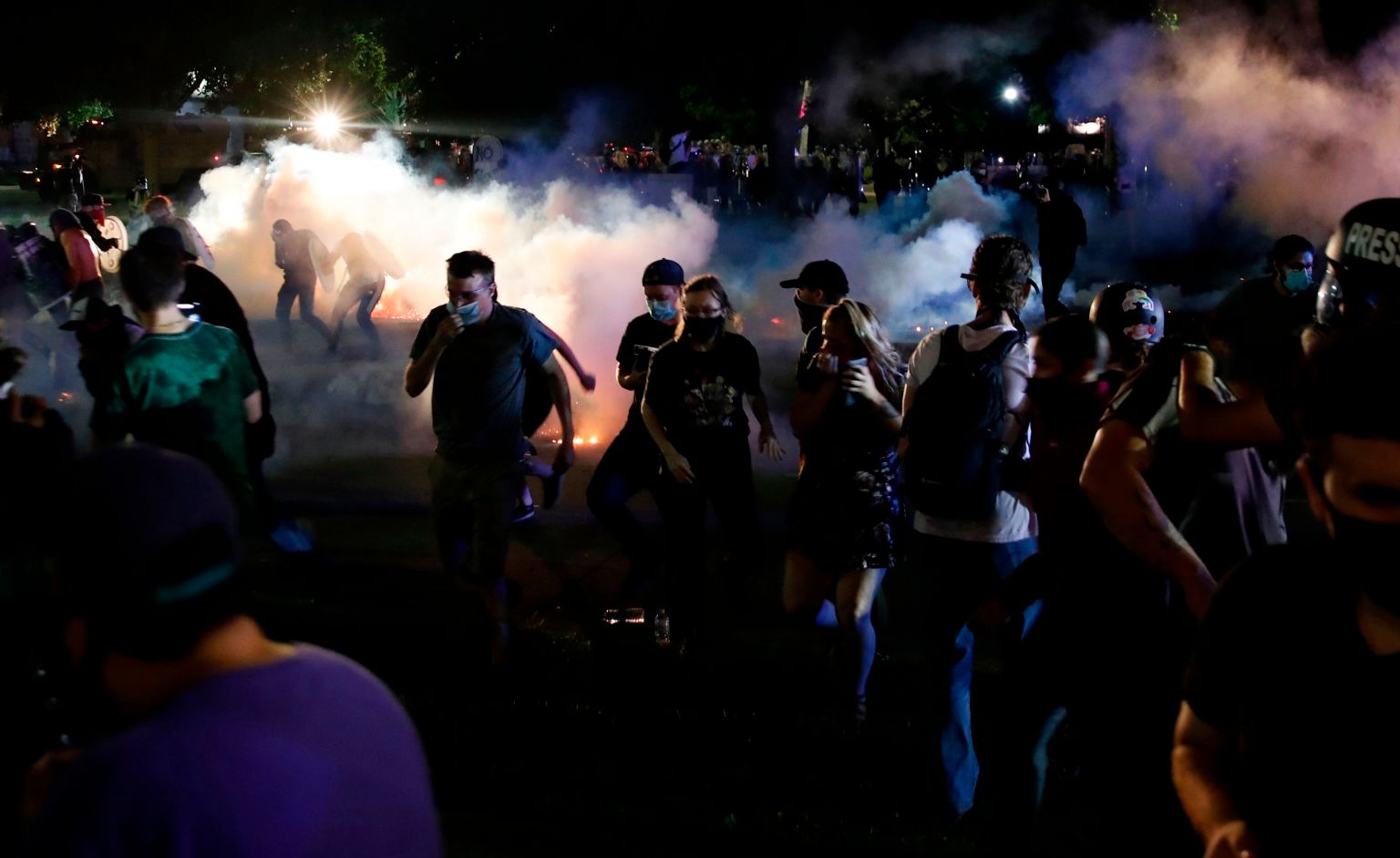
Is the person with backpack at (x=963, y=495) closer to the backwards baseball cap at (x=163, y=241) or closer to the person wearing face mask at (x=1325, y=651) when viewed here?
the person wearing face mask at (x=1325, y=651)

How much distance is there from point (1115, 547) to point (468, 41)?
64.7ft

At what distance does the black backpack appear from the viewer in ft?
14.5

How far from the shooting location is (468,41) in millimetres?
21531

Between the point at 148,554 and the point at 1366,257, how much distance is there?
2518 millimetres

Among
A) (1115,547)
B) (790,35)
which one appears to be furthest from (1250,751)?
(790,35)

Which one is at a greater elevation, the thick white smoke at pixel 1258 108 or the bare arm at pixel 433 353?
the thick white smoke at pixel 1258 108

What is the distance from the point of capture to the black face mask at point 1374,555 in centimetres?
180

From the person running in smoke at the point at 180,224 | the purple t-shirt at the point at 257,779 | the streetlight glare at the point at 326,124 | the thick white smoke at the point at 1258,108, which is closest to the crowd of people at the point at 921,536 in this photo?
the purple t-shirt at the point at 257,779

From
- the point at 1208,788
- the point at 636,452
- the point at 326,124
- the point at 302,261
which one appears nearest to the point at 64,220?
the point at 302,261

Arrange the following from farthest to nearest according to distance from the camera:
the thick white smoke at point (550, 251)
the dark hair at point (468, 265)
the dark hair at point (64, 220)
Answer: the thick white smoke at point (550, 251) → the dark hair at point (64, 220) → the dark hair at point (468, 265)

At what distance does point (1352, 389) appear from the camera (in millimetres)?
1890

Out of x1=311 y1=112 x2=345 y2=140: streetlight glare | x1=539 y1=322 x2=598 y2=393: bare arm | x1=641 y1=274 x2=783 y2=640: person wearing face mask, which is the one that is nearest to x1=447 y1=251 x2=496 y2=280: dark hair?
x1=539 y1=322 x2=598 y2=393: bare arm

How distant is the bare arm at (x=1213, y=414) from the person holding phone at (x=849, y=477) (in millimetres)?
1625

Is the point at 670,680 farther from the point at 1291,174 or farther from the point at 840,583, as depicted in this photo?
the point at 1291,174
